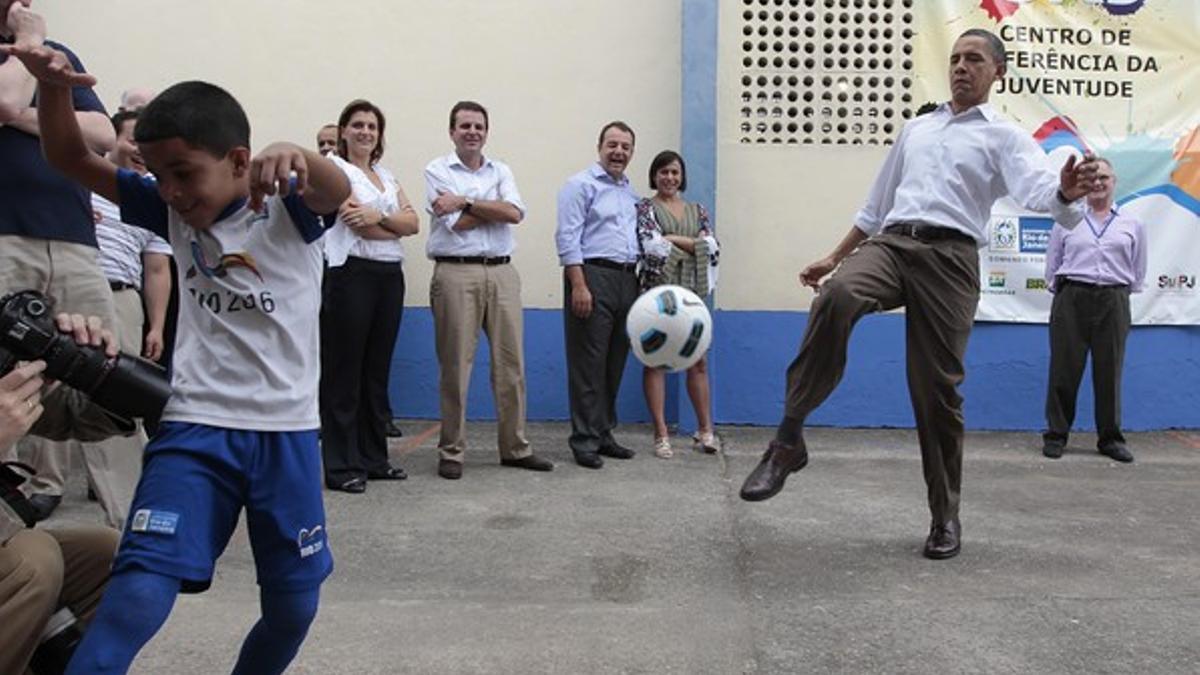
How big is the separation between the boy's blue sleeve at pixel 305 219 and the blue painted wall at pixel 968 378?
544 centimetres

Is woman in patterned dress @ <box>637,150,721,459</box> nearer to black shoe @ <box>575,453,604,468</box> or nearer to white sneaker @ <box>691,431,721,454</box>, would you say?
white sneaker @ <box>691,431,721,454</box>

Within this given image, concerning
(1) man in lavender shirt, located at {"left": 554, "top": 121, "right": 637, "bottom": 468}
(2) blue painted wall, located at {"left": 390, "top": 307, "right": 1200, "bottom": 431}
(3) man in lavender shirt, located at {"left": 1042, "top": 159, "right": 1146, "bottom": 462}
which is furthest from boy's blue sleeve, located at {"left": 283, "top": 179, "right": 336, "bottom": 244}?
(3) man in lavender shirt, located at {"left": 1042, "top": 159, "right": 1146, "bottom": 462}

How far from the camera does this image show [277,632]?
2.62 meters

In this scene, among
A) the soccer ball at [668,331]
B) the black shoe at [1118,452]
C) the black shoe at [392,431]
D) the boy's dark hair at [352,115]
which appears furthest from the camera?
the black shoe at [392,431]

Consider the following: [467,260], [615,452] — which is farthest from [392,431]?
[467,260]

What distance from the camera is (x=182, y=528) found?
244 centimetres

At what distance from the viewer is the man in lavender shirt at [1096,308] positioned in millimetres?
7359

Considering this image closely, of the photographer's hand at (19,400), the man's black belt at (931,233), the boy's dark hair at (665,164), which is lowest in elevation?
the photographer's hand at (19,400)

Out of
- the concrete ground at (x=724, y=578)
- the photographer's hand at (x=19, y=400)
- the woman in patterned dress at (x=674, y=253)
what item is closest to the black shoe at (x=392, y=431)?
the concrete ground at (x=724, y=578)

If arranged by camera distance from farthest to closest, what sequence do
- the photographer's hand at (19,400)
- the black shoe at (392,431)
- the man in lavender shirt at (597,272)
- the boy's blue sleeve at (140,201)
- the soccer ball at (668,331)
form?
the black shoe at (392,431) → the man in lavender shirt at (597,272) → the soccer ball at (668,331) → the boy's blue sleeve at (140,201) → the photographer's hand at (19,400)

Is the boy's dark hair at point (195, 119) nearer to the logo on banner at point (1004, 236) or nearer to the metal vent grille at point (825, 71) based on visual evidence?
the metal vent grille at point (825, 71)

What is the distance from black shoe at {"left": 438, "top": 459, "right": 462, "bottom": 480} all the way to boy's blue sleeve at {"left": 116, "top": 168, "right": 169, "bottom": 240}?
354cm

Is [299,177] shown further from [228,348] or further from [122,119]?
[122,119]

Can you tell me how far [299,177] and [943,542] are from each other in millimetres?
3137
